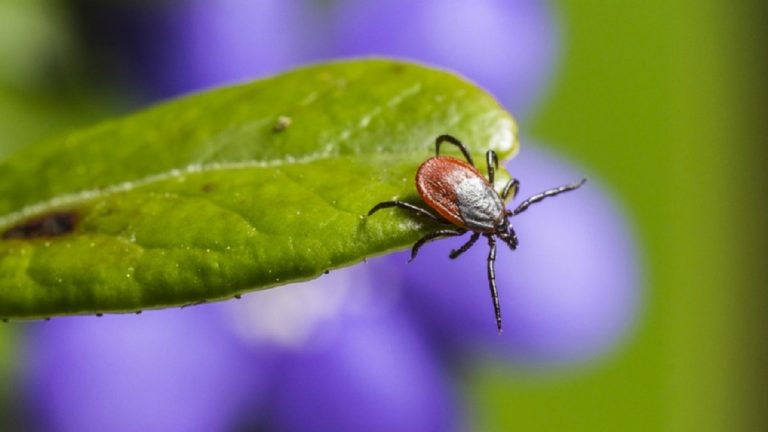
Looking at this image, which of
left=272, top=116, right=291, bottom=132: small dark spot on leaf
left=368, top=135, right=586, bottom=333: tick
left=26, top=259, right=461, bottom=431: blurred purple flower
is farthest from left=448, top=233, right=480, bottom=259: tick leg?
left=26, top=259, right=461, bottom=431: blurred purple flower

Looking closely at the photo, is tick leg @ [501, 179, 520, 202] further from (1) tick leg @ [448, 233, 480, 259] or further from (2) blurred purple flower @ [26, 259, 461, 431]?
(2) blurred purple flower @ [26, 259, 461, 431]

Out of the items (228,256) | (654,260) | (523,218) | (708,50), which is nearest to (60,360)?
(523,218)

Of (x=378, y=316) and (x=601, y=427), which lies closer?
(x=378, y=316)

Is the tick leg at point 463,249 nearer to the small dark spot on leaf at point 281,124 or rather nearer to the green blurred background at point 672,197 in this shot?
the small dark spot on leaf at point 281,124

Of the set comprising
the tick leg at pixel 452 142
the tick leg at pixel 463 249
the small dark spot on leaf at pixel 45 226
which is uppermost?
the tick leg at pixel 452 142

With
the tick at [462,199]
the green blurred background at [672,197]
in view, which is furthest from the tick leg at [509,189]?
the green blurred background at [672,197]

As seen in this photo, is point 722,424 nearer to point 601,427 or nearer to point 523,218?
point 601,427
